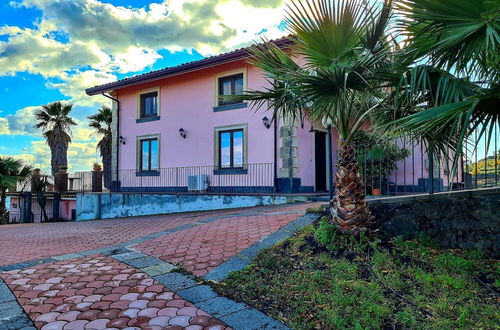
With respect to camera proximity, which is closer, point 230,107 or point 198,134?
point 230,107

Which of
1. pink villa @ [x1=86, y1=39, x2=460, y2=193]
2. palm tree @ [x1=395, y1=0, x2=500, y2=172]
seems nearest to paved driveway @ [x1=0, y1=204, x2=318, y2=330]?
palm tree @ [x1=395, y1=0, x2=500, y2=172]

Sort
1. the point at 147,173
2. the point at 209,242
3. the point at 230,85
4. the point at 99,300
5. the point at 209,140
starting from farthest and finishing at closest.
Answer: the point at 147,173
the point at 209,140
the point at 230,85
the point at 209,242
the point at 99,300

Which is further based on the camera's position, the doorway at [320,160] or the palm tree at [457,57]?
the doorway at [320,160]

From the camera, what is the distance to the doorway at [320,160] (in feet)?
41.2

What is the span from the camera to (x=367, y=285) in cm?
321

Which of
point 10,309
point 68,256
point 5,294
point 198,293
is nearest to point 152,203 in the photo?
point 68,256

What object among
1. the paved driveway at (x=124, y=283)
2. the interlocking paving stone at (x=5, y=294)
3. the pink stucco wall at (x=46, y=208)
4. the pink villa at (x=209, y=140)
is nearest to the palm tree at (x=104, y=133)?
the pink stucco wall at (x=46, y=208)

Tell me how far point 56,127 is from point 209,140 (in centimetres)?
1468

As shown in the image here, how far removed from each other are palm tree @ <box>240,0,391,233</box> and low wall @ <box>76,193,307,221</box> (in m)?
5.82

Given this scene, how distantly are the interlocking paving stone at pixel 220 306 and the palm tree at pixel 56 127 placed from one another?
2243cm

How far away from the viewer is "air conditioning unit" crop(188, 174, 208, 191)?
42.6ft

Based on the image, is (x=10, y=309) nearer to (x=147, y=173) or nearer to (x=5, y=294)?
(x=5, y=294)

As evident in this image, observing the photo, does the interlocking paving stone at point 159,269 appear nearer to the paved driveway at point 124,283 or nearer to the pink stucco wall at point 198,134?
the paved driveway at point 124,283

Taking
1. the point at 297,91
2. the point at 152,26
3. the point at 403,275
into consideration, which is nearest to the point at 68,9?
the point at 152,26
